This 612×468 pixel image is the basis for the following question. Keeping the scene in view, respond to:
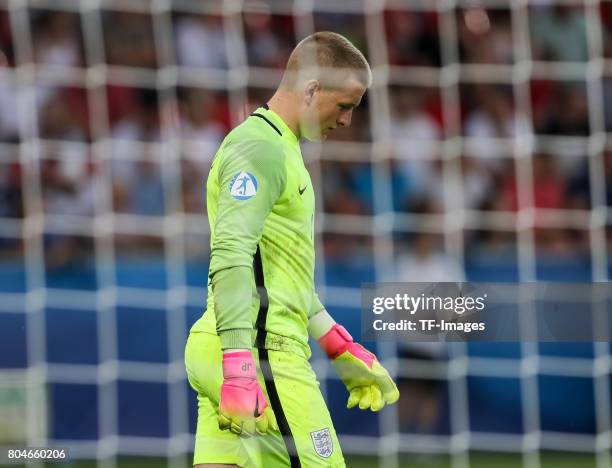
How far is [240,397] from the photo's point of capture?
285 cm

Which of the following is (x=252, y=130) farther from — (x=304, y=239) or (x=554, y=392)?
(x=554, y=392)

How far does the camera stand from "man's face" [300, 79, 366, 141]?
3.12 metres

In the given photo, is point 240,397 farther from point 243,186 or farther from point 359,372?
point 359,372

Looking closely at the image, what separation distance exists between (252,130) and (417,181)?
339cm

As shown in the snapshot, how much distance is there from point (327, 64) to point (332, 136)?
321cm

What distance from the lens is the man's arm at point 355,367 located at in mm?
3432

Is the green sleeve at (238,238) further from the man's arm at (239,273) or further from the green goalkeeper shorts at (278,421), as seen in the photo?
the green goalkeeper shorts at (278,421)

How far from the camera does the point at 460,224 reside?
6199 millimetres

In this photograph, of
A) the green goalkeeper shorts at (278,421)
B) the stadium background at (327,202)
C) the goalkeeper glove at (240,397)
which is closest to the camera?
the goalkeeper glove at (240,397)

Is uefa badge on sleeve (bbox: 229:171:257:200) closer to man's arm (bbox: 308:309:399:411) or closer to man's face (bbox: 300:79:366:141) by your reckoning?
man's face (bbox: 300:79:366:141)

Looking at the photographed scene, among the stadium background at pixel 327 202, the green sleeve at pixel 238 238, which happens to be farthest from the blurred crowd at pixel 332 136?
the green sleeve at pixel 238 238

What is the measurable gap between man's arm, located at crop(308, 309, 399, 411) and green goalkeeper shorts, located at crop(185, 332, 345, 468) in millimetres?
390

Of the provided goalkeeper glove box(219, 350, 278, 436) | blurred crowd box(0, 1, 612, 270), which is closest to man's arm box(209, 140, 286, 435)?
goalkeeper glove box(219, 350, 278, 436)

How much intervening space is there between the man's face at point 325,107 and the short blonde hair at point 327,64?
0.8 inches
